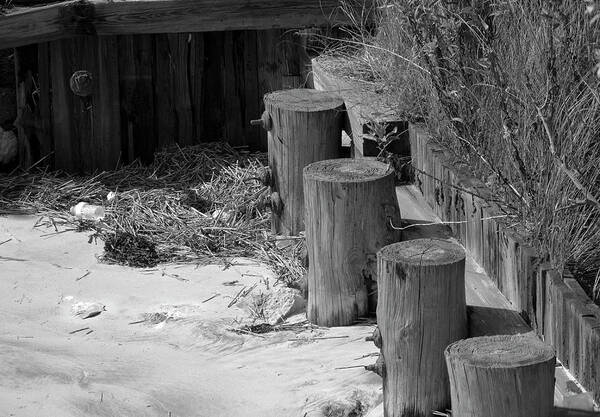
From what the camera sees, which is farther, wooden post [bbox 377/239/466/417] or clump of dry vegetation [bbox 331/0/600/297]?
clump of dry vegetation [bbox 331/0/600/297]

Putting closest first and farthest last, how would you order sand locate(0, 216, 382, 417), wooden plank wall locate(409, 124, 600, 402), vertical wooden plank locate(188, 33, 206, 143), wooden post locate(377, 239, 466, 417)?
wooden plank wall locate(409, 124, 600, 402)
wooden post locate(377, 239, 466, 417)
sand locate(0, 216, 382, 417)
vertical wooden plank locate(188, 33, 206, 143)

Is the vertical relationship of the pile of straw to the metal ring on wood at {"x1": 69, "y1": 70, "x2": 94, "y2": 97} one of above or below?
below

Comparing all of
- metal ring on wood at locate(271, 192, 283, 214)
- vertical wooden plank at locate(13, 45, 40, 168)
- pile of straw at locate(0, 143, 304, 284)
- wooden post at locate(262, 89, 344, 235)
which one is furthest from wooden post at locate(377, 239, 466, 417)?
vertical wooden plank at locate(13, 45, 40, 168)

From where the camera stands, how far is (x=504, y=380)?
315cm

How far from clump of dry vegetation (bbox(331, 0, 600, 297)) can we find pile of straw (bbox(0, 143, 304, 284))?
119 centimetres

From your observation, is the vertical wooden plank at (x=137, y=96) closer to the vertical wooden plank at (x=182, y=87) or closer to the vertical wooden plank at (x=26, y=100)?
the vertical wooden plank at (x=182, y=87)

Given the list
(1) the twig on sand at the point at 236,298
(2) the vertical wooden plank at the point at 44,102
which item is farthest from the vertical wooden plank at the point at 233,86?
(1) the twig on sand at the point at 236,298

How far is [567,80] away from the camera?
4.14 m

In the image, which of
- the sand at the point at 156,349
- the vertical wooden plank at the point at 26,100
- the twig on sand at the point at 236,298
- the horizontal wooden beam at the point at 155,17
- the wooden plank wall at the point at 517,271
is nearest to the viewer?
the wooden plank wall at the point at 517,271

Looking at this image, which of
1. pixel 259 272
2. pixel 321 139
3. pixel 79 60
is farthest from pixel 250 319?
pixel 79 60

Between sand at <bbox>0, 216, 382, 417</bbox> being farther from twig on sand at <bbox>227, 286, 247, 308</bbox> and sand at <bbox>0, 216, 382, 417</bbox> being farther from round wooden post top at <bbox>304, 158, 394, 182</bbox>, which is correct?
round wooden post top at <bbox>304, 158, 394, 182</bbox>

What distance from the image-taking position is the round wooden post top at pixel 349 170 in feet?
15.0

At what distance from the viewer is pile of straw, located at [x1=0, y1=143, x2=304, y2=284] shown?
235 inches

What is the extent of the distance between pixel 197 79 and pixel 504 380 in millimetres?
4539
